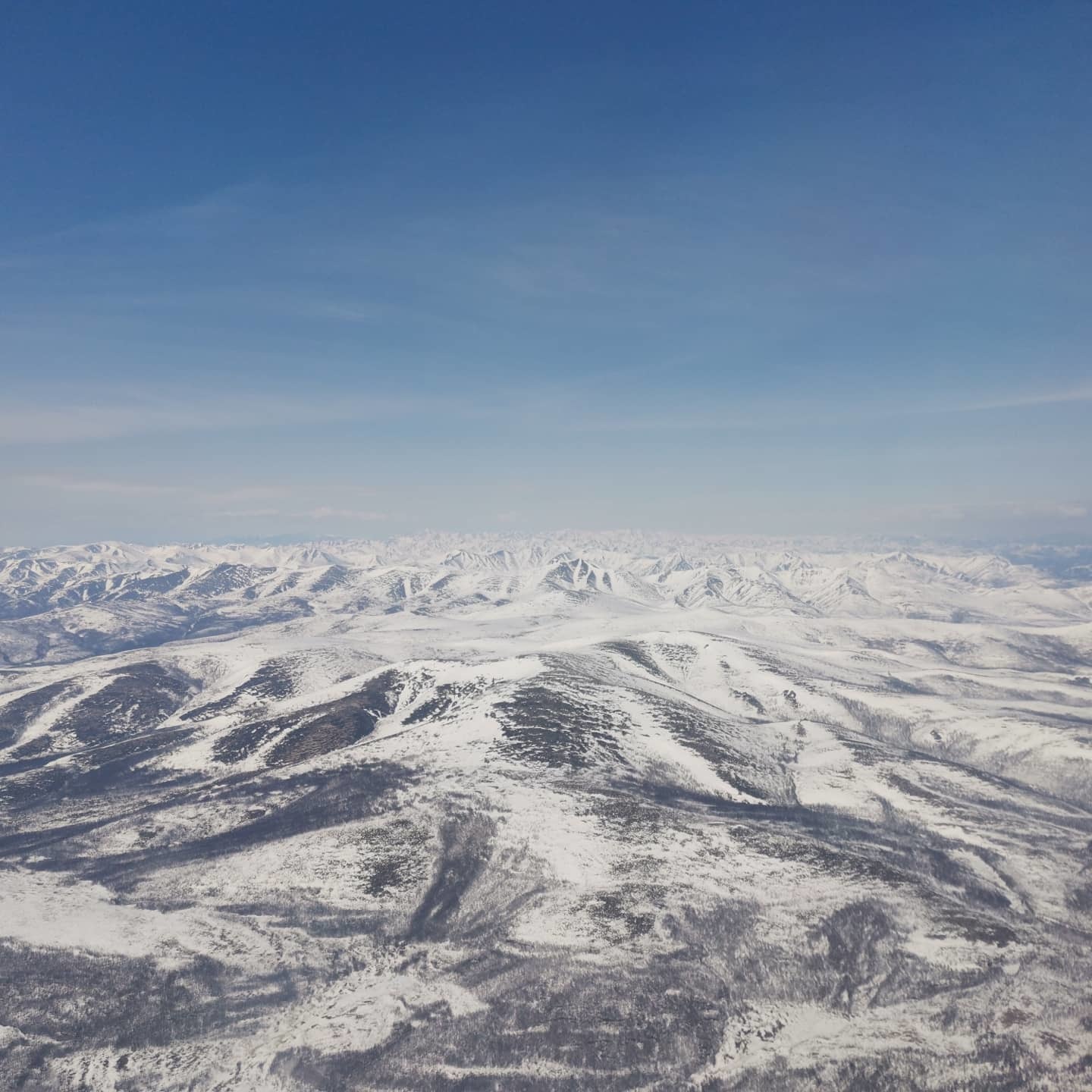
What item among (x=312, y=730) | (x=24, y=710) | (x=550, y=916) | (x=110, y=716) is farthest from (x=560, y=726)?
(x=24, y=710)

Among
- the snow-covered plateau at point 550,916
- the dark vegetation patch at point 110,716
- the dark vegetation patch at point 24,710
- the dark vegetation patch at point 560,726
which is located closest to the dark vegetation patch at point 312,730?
the snow-covered plateau at point 550,916

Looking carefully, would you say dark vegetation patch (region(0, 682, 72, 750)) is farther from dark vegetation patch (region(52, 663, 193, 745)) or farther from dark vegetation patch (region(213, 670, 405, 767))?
dark vegetation patch (region(213, 670, 405, 767))

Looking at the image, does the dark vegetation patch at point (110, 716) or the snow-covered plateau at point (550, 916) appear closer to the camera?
the snow-covered plateau at point (550, 916)

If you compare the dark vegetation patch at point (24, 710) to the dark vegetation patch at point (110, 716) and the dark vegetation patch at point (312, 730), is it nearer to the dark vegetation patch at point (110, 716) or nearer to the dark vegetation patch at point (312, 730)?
the dark vegetation patch at point (110, 716)

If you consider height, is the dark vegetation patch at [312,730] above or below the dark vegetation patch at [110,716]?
above

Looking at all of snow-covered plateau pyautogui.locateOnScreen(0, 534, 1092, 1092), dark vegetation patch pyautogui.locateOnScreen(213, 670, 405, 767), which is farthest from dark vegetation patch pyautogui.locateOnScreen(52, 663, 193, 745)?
dark vegetation patch pyautogui.locateOnScreen(213, 670, 405, 767)

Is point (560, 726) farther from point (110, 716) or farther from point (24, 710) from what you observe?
point (24, 710)

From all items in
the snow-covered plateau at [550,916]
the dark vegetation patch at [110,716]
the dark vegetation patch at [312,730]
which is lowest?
the dark vegetation patch at [110,716]

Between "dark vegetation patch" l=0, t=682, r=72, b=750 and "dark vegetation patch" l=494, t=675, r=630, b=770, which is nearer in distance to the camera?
"dark vegetation patch" l=494, t=675, r=630, b=770

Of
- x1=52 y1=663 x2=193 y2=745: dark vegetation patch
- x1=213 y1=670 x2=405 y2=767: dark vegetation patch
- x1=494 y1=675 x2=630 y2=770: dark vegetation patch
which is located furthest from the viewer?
x1=52 y1=663 x2=193 y2=745: dark vegetation patch

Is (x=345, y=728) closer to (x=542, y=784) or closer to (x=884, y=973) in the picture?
(x=542, y=784)

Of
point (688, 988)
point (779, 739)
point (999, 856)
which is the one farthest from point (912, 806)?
point (688, 988)
